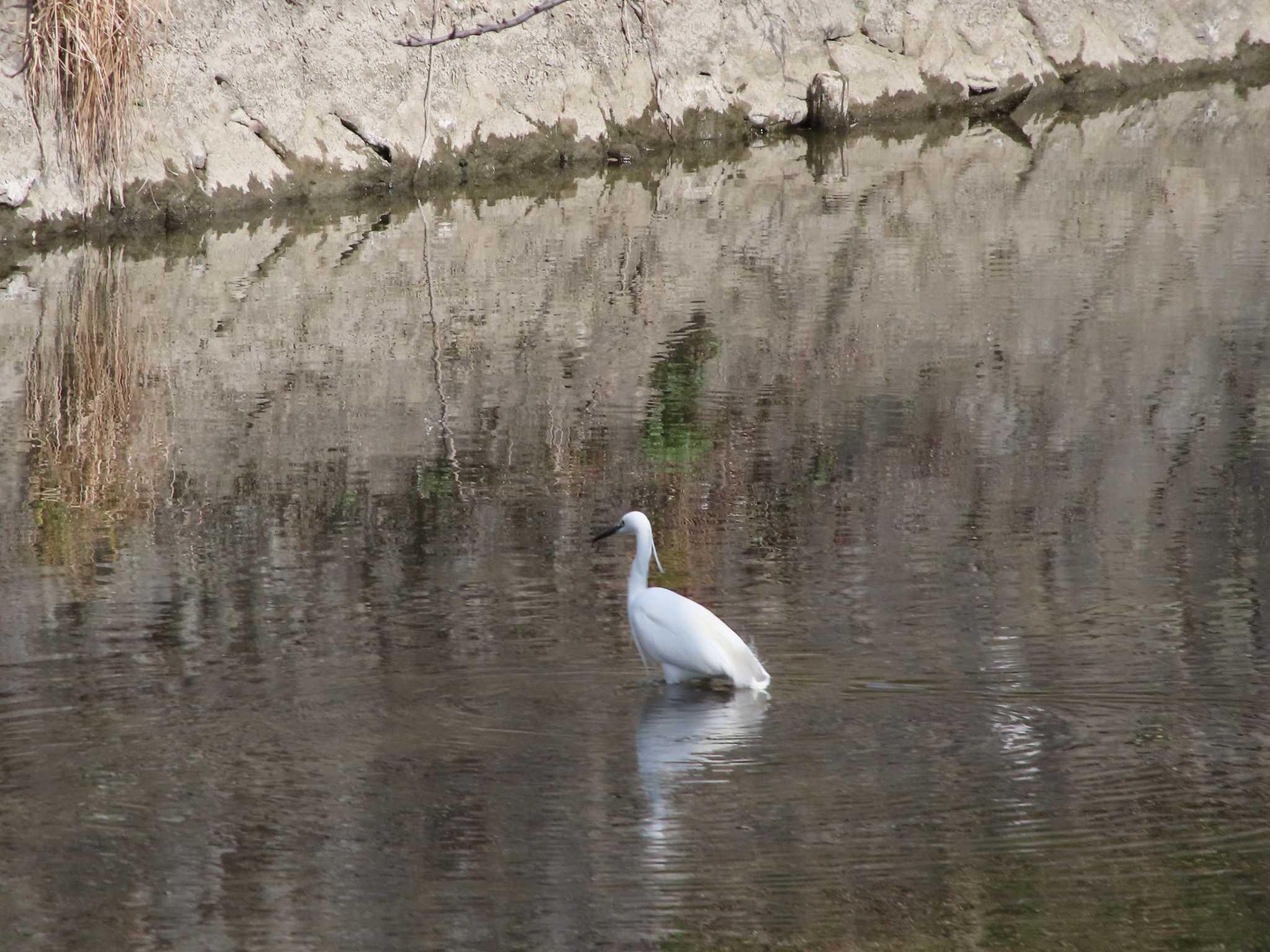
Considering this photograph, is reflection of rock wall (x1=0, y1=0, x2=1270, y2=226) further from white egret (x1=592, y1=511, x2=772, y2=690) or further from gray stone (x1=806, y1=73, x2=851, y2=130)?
white egret (x1=592, y1=511, x2=772, y2=690)

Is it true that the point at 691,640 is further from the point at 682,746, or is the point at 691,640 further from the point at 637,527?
the point at 637,527


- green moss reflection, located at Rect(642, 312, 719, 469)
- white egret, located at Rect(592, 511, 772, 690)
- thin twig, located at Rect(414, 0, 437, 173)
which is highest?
thin twig, located at Rect(414, 0, 437, 173)

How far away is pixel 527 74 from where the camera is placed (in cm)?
1964

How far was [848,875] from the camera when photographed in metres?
5.10

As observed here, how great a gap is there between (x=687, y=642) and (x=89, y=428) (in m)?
4.87

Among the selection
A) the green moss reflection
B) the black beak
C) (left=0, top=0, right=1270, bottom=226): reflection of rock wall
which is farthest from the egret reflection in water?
(left=0, top=0, right=1270, bottom=226): reflection of rock wall

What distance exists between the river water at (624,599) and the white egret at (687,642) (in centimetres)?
10

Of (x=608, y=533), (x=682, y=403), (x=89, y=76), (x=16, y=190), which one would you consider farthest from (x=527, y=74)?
(x=608, y=533)

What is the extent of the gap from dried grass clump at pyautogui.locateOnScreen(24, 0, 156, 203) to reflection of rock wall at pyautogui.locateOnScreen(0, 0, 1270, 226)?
0.74ft

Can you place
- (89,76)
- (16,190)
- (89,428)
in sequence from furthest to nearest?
(89,76)
(16,190)
(89,428)

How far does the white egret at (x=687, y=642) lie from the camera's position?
6.35 m

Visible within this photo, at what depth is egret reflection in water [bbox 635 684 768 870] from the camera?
5441mm

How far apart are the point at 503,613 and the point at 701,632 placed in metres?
1.03

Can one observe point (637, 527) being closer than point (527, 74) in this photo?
Yes
